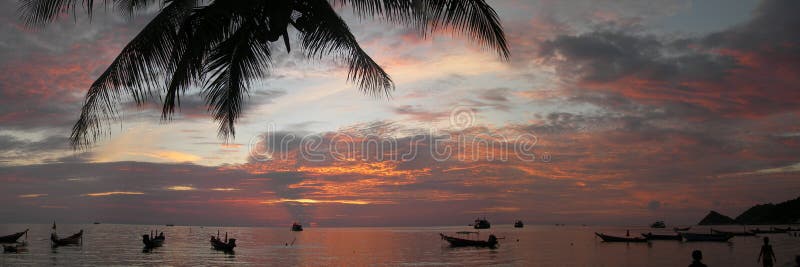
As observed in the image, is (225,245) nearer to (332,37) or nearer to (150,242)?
(150,242)

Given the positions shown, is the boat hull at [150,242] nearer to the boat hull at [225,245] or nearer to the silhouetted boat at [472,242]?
the boat hull at [225,245]

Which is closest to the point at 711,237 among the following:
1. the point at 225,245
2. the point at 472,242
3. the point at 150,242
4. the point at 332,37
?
the point at 472,242

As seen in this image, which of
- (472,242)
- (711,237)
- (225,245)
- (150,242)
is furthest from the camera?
(711,237)

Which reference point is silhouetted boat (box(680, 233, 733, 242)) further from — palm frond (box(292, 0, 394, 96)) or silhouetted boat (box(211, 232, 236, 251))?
palm frond (box(292, 0, 394, 96))

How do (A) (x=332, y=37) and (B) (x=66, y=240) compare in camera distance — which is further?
(B) (x=66, y=240)

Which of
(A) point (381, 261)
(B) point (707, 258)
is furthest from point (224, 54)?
(B) point (707, 258)

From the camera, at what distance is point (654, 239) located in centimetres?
9469

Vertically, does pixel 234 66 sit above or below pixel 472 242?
above

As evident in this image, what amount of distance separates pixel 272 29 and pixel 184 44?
143cm

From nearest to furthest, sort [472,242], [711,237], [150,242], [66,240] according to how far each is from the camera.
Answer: [150,242] < [66,240] < [472,242] < [711,237]

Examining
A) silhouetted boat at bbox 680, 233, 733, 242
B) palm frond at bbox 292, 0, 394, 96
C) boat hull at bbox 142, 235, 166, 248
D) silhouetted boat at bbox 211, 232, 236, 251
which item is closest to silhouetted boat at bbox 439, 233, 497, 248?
silhouetted boat at bbox 211, 232, 236, 251

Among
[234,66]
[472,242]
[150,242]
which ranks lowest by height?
[472,242]

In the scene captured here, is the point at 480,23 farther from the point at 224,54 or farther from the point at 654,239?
the point at 654,239

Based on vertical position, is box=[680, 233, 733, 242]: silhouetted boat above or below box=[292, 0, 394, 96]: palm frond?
below
